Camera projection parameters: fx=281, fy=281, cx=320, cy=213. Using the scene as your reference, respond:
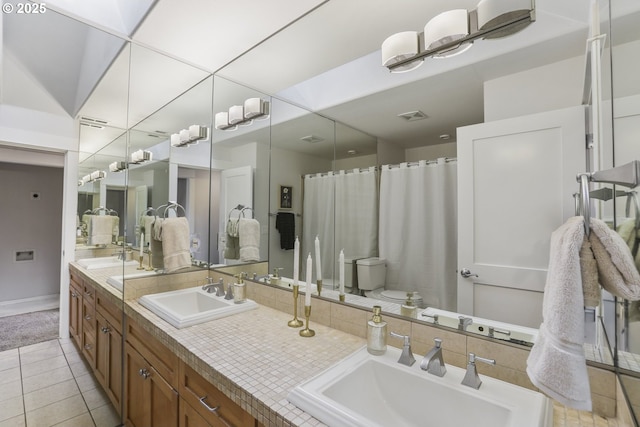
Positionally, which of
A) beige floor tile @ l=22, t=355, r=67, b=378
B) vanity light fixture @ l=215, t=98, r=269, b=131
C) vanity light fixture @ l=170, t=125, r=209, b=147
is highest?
vanity light fixture @ l=215, t=98, r=269, b=131

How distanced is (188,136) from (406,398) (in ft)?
7.68

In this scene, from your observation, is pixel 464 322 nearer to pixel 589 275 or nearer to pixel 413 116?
pixel 589 275

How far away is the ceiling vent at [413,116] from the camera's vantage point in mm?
1135

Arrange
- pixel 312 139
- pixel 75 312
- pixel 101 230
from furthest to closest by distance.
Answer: pixel 101 230
pixel 75 312
pixel 312 139

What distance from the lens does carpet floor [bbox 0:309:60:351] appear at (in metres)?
3.04

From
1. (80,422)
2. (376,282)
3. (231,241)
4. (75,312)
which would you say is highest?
(231,241)

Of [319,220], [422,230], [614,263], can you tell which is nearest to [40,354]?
[319,220]

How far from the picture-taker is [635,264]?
53 cm

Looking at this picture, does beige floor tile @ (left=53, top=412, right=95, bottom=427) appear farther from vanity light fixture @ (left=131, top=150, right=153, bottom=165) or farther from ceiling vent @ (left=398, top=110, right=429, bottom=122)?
ceiling vent @ (left=398, top=110, right=429, bottom=122)

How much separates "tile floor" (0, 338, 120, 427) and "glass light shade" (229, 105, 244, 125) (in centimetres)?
228

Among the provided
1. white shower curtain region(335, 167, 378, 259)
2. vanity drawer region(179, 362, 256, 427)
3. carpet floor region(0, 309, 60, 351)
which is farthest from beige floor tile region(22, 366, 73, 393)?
white shower curtain region(335, 167, 378, 259)

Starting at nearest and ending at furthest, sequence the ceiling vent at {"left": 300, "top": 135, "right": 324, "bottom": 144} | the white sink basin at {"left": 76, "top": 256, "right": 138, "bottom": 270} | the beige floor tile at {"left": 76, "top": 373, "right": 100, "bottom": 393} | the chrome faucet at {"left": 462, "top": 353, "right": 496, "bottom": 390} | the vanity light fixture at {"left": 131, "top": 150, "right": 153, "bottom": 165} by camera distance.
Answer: the chrome faucet at {"left": 462, "top": 353, "right": 496, "bottom": 390} → the ceiling vent at {"left": 300, "top": 135, "right": 324, "bottom": 144} → the beige floor tile at {"left": 76, "top": 373, "right": 100, "bottom": 393} → the vanity light fixture at {"left": 131, "top": 150, "right": 153, "bottom": 165} → the white sink basin at {"left": 76, "top": 256, "right": 138, "bottom": 270}

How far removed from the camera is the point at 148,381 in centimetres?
148

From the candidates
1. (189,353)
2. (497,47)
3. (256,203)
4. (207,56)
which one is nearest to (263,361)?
(189,353)
